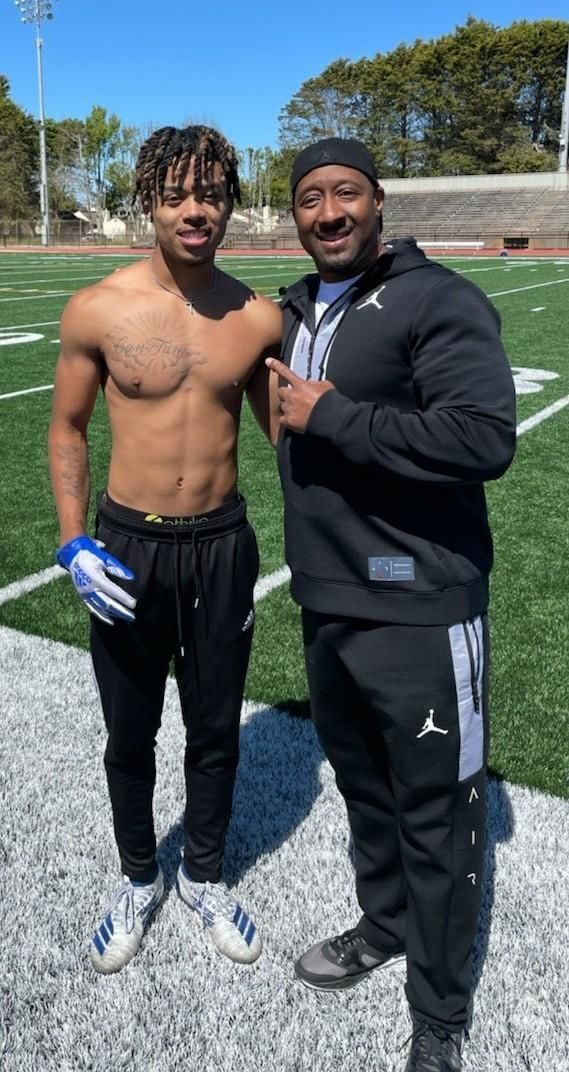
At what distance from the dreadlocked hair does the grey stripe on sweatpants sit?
3.87 ft

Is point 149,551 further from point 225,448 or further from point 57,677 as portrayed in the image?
point 57,677

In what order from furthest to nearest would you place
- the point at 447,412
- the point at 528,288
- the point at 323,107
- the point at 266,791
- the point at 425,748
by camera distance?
the point at 323,107, the point at 528,288, the point at 266,791, the point at 425,748, the point at 447,412

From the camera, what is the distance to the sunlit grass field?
353cm

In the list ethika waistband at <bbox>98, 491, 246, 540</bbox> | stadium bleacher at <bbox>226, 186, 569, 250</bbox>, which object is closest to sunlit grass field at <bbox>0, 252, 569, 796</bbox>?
ethika waistband at <bbox>98, 491, 246, 540</bbox>

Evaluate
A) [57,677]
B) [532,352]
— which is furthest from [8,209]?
[57,677]

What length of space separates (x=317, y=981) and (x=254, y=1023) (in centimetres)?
20

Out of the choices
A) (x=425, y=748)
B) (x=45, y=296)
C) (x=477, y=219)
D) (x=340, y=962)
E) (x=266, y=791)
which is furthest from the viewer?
(x=477, y=219)

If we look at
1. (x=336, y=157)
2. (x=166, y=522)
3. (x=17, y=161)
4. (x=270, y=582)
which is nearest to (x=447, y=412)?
(x=336, y=157)

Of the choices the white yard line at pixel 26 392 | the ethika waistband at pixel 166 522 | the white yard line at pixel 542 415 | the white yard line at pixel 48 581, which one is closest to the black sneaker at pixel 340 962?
the ethika waistband at pixel 166 522

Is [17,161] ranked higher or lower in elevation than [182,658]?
higher

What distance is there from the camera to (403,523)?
6.13 feet

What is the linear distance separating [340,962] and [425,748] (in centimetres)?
74

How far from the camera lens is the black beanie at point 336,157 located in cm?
183

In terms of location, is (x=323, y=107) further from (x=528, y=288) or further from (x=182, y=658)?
(x=182, y=658)
